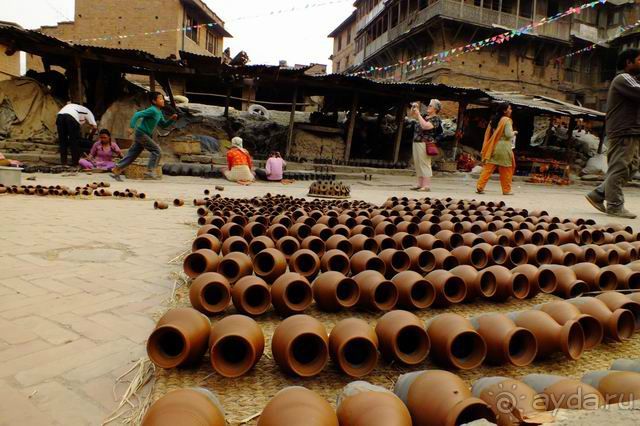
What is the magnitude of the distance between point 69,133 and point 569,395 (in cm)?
1134

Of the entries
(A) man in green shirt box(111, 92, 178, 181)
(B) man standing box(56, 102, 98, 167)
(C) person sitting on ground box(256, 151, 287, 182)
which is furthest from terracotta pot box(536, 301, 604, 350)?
(B) man standing box(56, 102, 98, 167)

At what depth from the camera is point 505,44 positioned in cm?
2712

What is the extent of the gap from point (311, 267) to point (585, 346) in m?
1.41

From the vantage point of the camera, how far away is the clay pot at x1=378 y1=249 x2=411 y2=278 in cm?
262

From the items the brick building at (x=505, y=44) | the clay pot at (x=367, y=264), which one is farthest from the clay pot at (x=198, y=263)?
the brick building at (x=505, y=44)

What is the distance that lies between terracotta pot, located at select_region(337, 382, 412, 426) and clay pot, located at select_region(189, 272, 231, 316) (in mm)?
997

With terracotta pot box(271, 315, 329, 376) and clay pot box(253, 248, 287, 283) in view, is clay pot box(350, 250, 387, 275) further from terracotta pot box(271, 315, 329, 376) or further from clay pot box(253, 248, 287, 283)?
terracotta pot box(271, 315, 329, 376)

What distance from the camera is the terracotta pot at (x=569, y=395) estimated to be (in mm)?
1119

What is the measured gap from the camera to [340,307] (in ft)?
7.02

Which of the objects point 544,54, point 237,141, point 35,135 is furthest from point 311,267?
point 544,54

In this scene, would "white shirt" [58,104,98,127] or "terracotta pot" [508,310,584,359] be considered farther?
"white shirt" [58,104,98,127]

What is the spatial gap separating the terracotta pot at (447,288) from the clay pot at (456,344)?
59 cm

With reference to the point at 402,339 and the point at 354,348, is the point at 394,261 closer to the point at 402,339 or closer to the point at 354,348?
the point at 402,339

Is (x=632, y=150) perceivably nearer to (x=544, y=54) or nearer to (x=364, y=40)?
(x=544, y=54)
